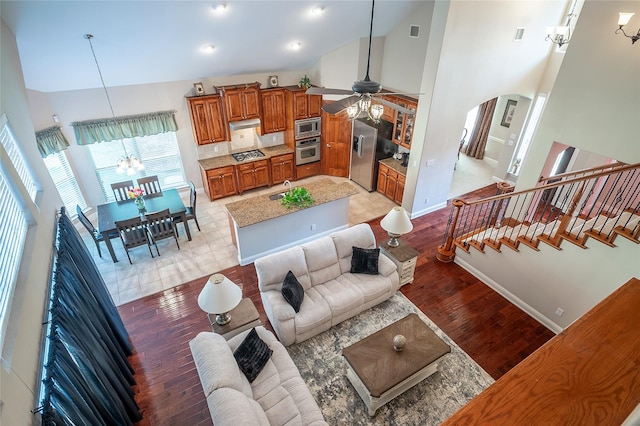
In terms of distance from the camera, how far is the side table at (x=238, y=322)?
13.5ft

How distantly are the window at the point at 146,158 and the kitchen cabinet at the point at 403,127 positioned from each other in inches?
211

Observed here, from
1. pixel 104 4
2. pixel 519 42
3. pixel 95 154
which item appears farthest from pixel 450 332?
pixel 95 154

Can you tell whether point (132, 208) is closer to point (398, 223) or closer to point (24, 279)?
point (24, 279)

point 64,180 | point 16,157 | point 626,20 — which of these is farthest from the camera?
point 64,180

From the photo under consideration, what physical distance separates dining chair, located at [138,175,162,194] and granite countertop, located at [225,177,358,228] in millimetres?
2262

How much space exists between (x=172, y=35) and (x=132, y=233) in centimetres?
355

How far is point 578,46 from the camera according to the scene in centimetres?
526

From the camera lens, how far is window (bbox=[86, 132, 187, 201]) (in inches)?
290

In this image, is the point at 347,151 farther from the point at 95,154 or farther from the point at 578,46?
the point at 95,154

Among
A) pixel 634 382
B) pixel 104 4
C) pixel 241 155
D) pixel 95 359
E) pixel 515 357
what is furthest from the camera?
pixel 241 155

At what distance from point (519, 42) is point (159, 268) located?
8410 millimetres

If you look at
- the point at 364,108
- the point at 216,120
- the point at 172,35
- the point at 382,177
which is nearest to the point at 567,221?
the point at 364,108

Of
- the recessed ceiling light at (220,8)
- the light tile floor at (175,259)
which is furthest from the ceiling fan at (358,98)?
the light tile floor at (175,259)

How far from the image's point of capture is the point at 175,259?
6.43 m
